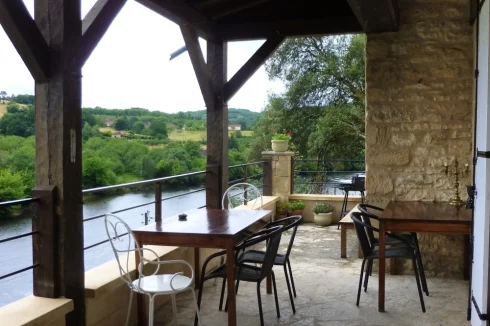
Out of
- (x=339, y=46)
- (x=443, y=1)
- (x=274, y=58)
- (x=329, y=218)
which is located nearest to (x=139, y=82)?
(x=274, y=58)

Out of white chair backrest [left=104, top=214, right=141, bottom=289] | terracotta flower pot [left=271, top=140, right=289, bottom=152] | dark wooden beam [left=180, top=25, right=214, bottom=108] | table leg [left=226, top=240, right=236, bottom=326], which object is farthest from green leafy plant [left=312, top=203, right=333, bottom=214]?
table leg [left=226, top=240, right=236, bottom=326]

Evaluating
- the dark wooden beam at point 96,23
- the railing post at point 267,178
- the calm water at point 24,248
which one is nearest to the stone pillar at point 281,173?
the railing post at point 267,178

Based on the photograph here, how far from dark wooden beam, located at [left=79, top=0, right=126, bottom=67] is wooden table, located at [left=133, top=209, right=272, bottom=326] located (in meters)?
1.19

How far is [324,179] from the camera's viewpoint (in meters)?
11.8

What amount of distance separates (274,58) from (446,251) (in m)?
8.92

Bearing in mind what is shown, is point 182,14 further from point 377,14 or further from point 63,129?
point 63,129

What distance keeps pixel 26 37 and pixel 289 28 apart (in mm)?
3253

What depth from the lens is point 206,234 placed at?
315 centimetres

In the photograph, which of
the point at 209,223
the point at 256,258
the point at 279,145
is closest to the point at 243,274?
the point at 256,258

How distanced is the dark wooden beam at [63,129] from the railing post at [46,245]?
0.02 m

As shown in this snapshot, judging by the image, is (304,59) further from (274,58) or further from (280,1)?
(280,1)

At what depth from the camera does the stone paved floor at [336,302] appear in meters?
3.49

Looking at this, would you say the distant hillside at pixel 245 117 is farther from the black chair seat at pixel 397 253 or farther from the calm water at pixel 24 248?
the black chair seat at pixel 397 253

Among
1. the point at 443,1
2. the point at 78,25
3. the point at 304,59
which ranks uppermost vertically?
the point at 304,59
